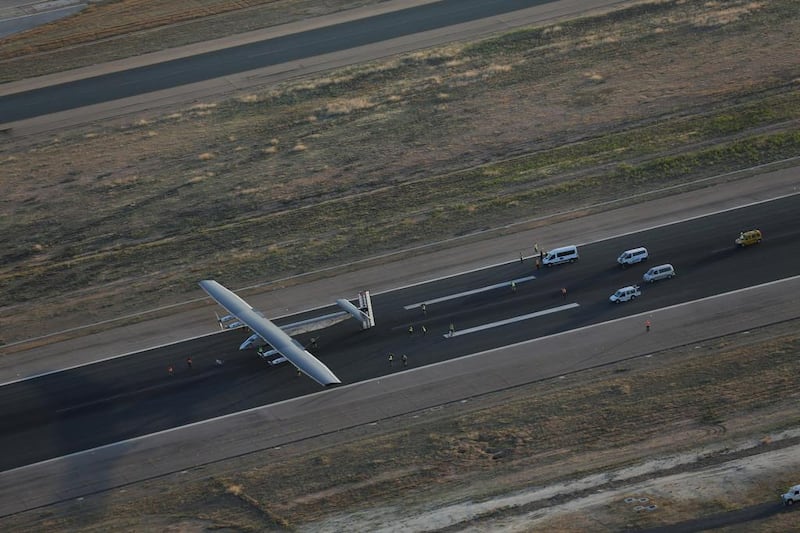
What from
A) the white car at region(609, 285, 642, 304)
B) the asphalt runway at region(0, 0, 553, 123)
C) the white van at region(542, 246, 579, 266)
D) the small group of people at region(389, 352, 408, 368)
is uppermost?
the asphalt runway at region(0, 0, 553, 123)

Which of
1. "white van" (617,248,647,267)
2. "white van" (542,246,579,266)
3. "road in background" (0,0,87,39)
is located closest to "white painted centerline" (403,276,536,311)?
"white van" (542,246,579,266)

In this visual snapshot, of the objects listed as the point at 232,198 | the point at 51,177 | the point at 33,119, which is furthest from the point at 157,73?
the point at 232,198

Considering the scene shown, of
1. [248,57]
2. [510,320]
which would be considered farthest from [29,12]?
[510,320]

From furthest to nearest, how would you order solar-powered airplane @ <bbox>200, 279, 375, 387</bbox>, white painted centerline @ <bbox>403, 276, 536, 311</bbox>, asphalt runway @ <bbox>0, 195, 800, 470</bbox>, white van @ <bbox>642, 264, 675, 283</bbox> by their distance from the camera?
white painted centerline @ <bbox>403, 276, 536, 311</bbox> → white van @ <bbox>642, 264, 675, 283</bbox> → asphalt runway @ <bbox>0, 195, 800, 470</bbox> → solar-powered airplane @ <bbox>200, 279, 375, 387</bbox>

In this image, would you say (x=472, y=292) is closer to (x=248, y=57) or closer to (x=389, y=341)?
(x=389, y=341)

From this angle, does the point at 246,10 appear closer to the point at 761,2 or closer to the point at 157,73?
the point at 157,73

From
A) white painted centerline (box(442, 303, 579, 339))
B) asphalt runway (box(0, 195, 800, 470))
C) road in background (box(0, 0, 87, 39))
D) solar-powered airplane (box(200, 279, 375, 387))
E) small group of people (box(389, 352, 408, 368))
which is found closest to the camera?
solar-powered airplane (box(200, 279, 375, 387))

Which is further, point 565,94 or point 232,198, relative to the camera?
point 565,94

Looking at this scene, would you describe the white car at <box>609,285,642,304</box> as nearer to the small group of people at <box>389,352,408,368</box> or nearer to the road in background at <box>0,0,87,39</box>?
the small group of people at <box>389,352,408,368</box>
